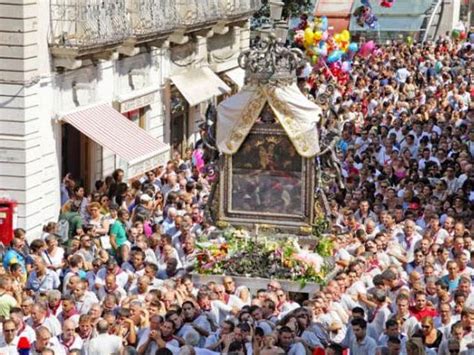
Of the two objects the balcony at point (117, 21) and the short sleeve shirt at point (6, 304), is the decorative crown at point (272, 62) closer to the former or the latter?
the balcony at point (117, 21)

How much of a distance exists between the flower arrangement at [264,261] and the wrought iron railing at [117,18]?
23.9 ft

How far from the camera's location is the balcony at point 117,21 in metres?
28.8

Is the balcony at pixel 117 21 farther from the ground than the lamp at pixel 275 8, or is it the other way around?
the lamp at pixel 275 8

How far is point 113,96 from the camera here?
104 ft

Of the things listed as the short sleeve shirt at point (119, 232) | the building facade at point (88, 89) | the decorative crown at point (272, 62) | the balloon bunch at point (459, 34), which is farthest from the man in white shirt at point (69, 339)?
the balloon bunch at point (459, 34)

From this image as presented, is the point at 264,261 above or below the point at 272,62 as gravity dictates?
below

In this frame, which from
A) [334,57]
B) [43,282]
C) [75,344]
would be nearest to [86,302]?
[43,282]

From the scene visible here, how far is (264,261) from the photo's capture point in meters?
22.3

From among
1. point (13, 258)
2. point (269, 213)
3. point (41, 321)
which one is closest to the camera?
point (41, 321)

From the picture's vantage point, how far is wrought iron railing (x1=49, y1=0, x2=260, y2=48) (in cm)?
2884

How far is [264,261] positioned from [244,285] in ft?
1.97

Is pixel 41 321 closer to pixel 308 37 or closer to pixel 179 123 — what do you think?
pixel 179 123

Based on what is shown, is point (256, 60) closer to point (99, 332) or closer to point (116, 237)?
point (116, 237)

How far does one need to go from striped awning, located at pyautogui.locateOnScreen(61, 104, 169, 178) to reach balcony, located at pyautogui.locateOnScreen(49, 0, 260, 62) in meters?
1.18
